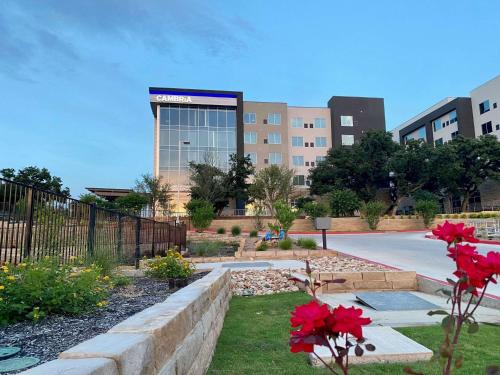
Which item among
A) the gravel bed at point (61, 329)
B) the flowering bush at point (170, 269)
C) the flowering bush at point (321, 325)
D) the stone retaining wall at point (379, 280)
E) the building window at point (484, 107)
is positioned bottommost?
the stone retaining wall at point (379, 280)

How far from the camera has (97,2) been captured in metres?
13.4

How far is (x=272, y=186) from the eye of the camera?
4000cm

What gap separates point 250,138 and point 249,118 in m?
3.02

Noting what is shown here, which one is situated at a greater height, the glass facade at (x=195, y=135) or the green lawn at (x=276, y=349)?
the glass facade at (x=195, y=135)

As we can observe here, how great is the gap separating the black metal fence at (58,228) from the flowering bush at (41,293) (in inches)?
52.6

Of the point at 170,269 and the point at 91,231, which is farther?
the point at 91,231

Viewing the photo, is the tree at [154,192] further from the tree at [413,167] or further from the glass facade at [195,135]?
the tree at [413,167]

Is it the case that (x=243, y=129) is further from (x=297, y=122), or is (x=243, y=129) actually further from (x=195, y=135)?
(x=297, y=122)

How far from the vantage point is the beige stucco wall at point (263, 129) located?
49662 millimetres

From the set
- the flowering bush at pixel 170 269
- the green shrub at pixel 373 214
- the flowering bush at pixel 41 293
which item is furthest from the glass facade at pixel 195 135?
the flowering bush at pixel 41 293

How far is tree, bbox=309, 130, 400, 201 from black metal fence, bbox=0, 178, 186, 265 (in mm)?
35814

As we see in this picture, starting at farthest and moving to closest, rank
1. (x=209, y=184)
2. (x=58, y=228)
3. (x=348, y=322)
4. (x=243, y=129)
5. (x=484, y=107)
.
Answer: (x=243, y=129) → (x=484, y=107) → (x=209, y=184) → (x=58, y=228) → (x=348, y=322)

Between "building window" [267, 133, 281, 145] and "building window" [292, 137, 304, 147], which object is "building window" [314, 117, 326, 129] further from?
"building window" [267, 133, 281, 145]

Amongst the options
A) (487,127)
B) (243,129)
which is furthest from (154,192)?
(487,127)
